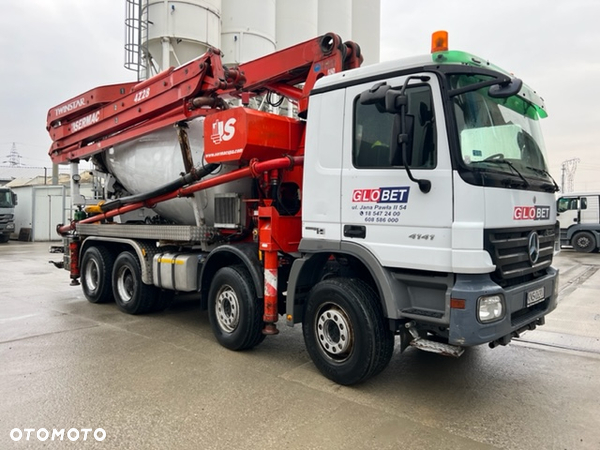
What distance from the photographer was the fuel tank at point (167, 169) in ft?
19.3

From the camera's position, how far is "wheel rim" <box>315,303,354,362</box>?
407 cm

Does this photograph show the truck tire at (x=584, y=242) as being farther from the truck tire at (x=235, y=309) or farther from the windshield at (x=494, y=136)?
the truck tire at (x=235, y=309)

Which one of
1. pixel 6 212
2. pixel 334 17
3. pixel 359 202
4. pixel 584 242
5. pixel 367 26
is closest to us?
Result: pixel 359 202

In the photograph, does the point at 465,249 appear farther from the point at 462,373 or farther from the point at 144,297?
the point at 144,297

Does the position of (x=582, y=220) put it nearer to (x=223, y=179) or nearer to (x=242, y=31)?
(x=242, y=31)

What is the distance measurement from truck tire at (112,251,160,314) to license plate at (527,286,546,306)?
5.16 m

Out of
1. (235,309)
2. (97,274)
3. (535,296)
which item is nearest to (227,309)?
(235,309)

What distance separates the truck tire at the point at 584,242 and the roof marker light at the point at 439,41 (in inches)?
670

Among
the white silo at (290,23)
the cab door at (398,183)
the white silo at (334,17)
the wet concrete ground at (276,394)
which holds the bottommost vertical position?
the wet concrete ground at (276,394)

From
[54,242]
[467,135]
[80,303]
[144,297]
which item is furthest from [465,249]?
[54,242]

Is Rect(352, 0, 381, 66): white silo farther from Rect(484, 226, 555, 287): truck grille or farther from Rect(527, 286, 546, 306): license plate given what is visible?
Rect(527, 286, 546, 306): license plate

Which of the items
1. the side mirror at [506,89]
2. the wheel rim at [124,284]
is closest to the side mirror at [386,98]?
the side mirror at [506,89]

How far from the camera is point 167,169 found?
6.54 metres

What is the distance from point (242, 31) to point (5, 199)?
15.8 m
